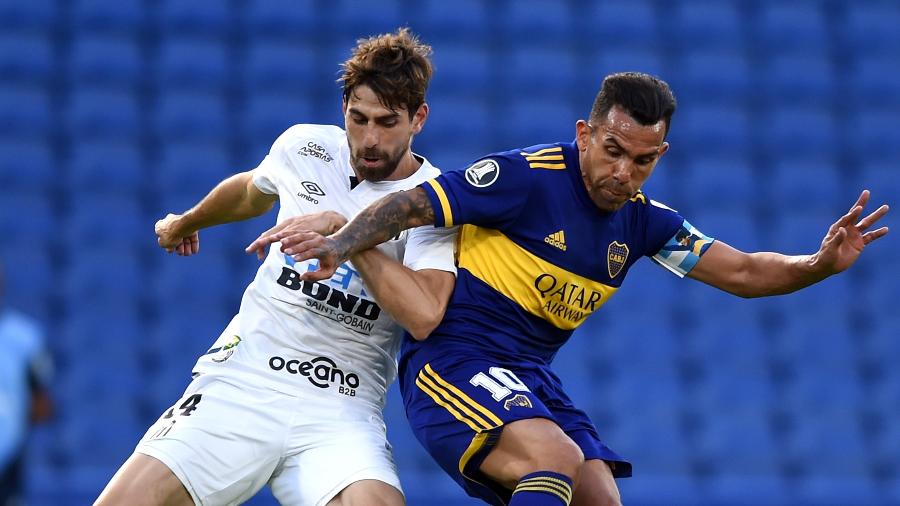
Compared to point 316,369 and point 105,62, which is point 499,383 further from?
point 105,62

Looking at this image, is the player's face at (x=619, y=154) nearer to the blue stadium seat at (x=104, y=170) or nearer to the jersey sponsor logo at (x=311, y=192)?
the jersey sponsor logo at (x=311, y=192)

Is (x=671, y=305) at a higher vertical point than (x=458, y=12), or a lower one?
lower

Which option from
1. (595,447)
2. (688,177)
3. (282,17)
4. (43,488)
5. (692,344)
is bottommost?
(43,488)

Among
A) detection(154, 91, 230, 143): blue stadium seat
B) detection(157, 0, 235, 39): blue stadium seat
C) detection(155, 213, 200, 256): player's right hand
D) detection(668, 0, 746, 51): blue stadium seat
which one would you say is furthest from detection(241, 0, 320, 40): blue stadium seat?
detection(155, 213, 200, 256): player's right hand

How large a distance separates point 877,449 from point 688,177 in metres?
2.29

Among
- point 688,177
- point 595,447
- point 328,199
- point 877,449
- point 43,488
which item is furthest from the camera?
point 688,177

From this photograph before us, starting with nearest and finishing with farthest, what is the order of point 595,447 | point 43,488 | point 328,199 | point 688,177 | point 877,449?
1. point 595,447
2. point 328,199
3. point 43,488
4. point 877,449
5. point 688,177

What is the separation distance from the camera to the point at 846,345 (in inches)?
330

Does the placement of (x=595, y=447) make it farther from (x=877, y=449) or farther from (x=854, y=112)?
(x=854, y=112)

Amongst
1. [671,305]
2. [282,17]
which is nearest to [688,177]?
[671,305]

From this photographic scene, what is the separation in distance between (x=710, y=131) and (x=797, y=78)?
853mm

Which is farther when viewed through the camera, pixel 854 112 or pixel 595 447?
pixel 854 112

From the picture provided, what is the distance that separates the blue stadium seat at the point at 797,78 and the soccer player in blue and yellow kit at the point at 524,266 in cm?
574

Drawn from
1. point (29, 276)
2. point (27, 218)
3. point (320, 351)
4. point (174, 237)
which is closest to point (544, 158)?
point (320, 351)
